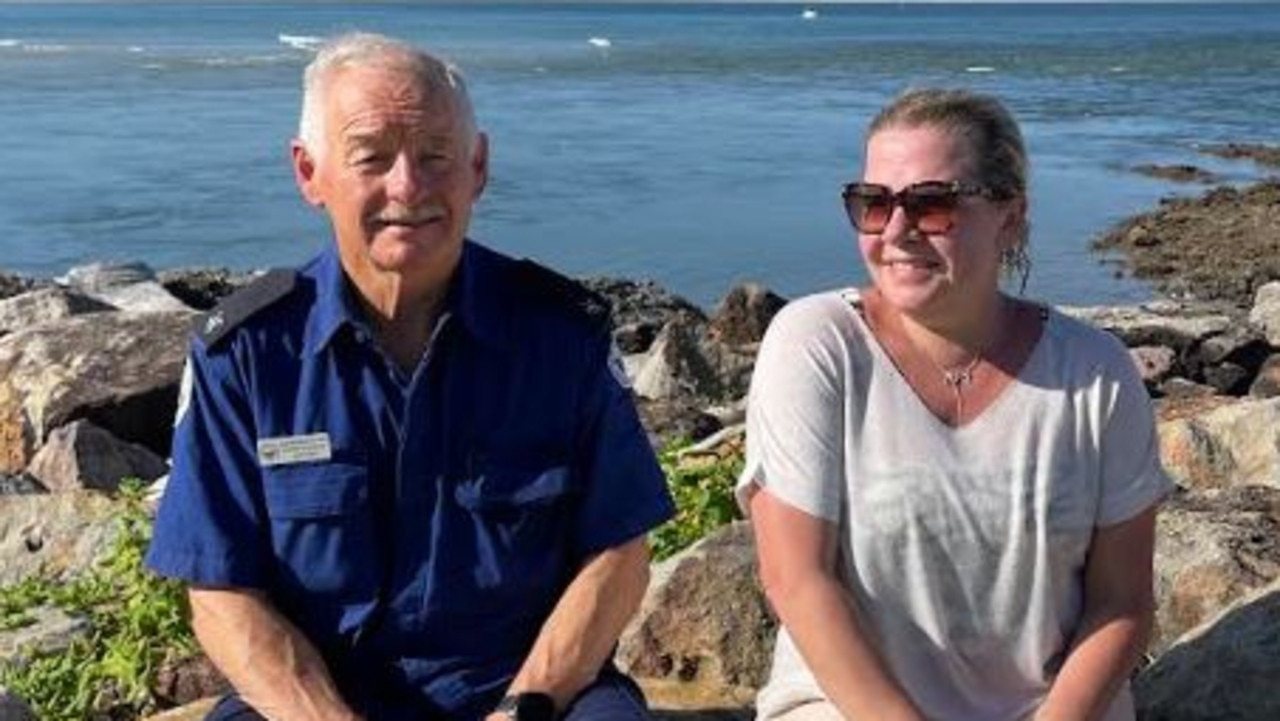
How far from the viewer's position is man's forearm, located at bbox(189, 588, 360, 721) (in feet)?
12.3

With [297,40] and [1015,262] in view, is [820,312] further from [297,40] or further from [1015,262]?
[297,40]

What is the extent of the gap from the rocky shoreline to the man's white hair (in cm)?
150

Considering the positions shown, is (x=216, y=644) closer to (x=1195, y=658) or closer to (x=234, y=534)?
(x=234, y=534)

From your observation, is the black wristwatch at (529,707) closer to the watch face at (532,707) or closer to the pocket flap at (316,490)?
the watch face at (532,707)

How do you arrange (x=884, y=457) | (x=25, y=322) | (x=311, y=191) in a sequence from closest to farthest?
(x=884, y=457) → (x=311, y=191) → (x=25, y=322)

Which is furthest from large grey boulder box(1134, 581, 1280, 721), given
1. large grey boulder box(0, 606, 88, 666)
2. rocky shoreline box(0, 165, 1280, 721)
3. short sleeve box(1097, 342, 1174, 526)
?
large grey boulder box(0, 606, 88, 666)

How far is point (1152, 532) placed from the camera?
376cm

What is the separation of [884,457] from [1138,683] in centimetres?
120

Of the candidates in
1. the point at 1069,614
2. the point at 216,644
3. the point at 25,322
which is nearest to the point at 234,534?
the point at 216,644

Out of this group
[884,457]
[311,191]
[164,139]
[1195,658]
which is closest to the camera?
[884,457]

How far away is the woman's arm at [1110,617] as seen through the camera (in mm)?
3689

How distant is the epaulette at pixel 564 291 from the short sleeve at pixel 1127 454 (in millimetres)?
976

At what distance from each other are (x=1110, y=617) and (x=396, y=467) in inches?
53.1

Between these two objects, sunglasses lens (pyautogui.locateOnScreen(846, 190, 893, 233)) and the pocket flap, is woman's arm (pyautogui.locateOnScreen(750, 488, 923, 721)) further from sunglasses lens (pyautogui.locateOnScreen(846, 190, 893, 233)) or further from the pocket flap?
the pocket flap
